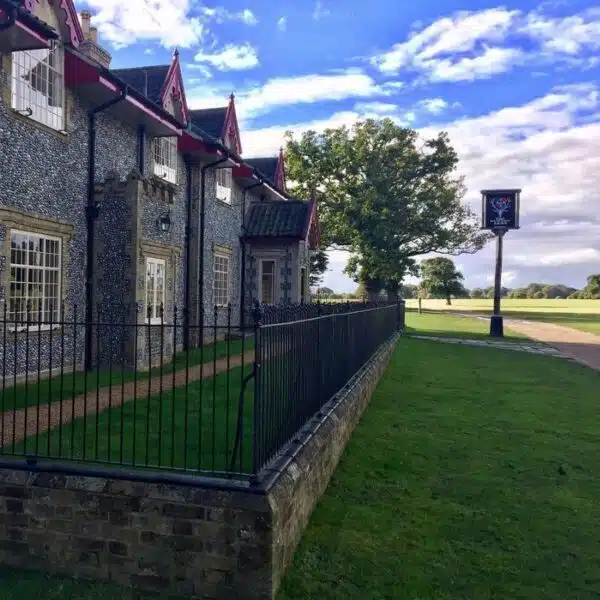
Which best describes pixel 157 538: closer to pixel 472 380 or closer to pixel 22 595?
pixel 22 595

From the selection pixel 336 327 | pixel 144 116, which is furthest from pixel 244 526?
pixel 144 116

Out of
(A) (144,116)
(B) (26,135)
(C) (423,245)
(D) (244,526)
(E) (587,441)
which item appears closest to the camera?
(D) (244,526)

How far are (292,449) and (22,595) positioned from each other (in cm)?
233

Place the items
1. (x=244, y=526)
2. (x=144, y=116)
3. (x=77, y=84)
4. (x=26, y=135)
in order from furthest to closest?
(x=144, y=116) → (x=77, y=84) → (x=26, y=135) → (x=244, y=526)

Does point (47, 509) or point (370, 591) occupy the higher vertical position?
point (47, 509)

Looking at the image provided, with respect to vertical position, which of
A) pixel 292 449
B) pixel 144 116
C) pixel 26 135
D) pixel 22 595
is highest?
pixel 144 116

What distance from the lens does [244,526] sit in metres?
3.88

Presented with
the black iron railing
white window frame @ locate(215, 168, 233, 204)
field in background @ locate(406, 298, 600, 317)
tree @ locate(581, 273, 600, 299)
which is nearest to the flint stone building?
the black iron railing

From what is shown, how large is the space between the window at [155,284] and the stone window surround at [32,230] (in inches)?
89.8

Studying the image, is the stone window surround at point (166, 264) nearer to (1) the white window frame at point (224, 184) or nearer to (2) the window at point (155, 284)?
(2) the window at point (155, 284)

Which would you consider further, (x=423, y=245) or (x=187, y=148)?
A: (x=423, y=245)

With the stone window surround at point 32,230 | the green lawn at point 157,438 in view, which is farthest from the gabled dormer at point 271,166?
the green lawn at point 157,438

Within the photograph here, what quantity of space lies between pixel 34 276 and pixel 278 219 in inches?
499

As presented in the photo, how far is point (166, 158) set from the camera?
1529cm
